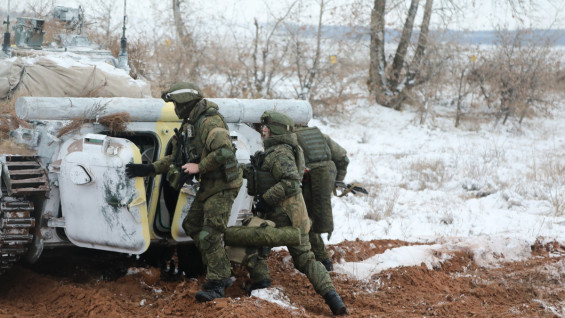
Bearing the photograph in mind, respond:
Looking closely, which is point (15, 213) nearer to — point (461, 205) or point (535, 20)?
point (461, 205)

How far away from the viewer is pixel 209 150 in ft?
16.6

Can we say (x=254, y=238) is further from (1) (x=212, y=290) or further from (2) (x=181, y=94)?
(2) (x=181, y=94)

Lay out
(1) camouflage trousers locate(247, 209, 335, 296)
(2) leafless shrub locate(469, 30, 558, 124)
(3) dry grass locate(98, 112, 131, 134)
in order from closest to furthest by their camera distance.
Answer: (1) camouflage trousers locate(247, 209, 335, 296) < (3) dry grass locate(98, 112, 131, 134) < (2) leafless shrub locate(469, 30, 558, 124)

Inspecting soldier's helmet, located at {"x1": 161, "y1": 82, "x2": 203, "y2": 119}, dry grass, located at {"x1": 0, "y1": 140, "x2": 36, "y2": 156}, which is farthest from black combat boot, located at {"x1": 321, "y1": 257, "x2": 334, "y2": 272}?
dry grass, located at {"x1": 0, "y1": 140, "x2": 36, "y2": 156}

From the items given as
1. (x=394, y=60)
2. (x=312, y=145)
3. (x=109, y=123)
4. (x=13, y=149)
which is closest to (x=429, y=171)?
(x=312, y=145)

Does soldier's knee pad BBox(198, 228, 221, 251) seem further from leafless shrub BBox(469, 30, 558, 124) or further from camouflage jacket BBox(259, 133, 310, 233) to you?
leafless shrub BBox(469, 30, 558, 124)

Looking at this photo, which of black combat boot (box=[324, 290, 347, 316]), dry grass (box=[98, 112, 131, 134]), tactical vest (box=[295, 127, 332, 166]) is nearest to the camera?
black combat boot (box=[324, 290, 347, 316])

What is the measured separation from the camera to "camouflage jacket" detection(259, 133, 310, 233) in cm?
521

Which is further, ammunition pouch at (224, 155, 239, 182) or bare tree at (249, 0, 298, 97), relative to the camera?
bare tree at (249, 0, 298, 97)

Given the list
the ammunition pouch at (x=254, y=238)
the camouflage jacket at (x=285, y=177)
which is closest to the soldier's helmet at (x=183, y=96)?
the camouflage jacket at (x=285, y=177)

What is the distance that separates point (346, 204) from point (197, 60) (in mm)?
9898

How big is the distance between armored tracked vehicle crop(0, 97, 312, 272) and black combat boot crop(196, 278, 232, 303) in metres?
0.54

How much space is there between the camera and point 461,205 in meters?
9.94

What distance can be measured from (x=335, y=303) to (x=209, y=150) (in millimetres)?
1468
